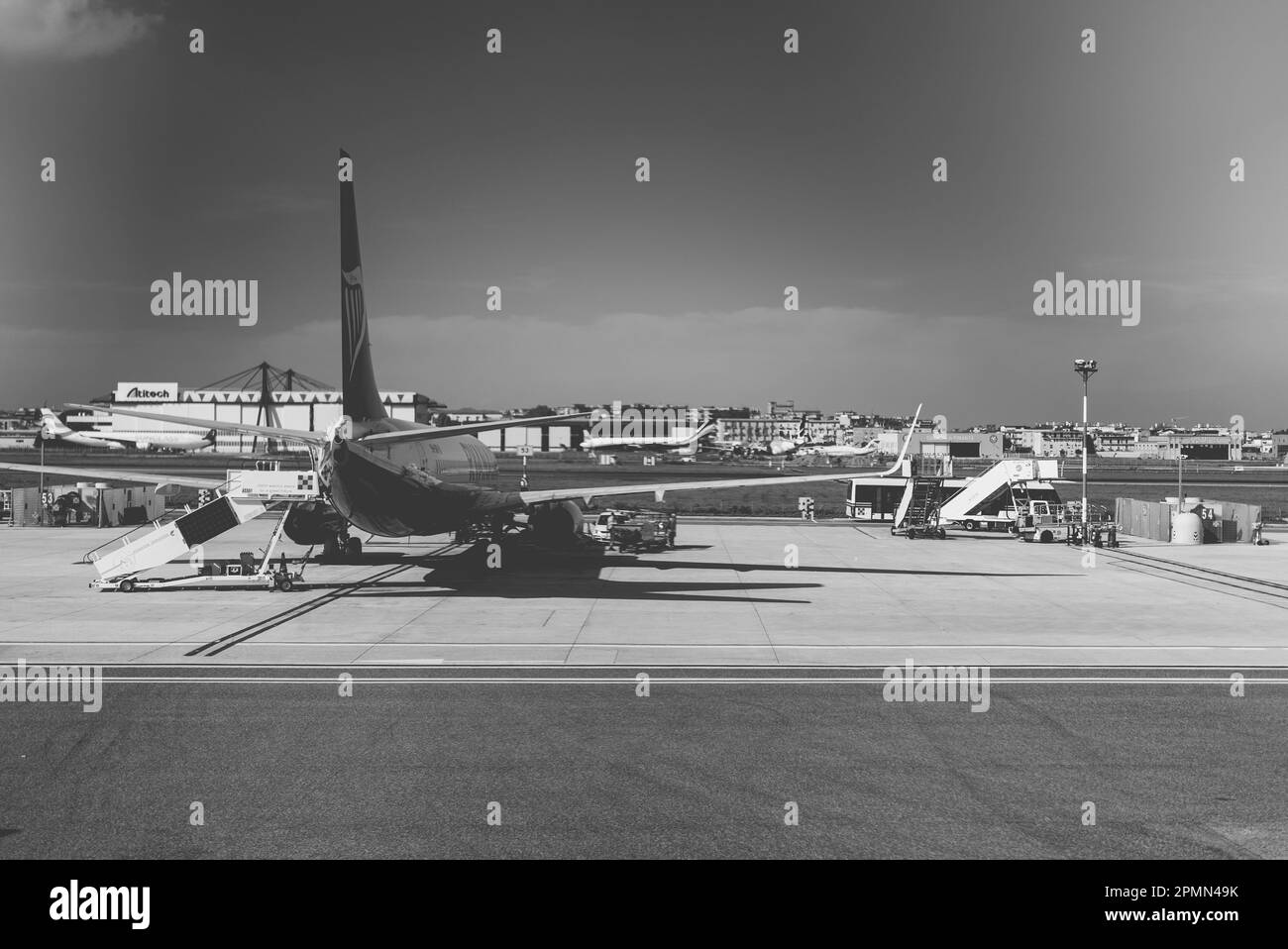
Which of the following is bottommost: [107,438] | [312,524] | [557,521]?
[557,521]

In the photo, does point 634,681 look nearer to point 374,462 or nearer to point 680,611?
point 680,611

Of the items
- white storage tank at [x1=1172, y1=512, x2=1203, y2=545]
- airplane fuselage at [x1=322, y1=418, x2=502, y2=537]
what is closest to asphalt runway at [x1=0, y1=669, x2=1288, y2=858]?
airplane fuselage at [x1=322, y1=418, x2=502, y2=537]

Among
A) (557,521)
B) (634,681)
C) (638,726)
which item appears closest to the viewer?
(638,726)

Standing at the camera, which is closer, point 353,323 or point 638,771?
point 638,771

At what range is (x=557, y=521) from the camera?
4691 cm

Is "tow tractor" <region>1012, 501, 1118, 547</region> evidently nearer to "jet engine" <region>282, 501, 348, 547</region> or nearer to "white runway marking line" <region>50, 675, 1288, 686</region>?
"white runway marking line" <region>50, 675, 1288, 686</region>

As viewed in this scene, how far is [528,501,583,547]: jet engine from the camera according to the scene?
46.7 metres

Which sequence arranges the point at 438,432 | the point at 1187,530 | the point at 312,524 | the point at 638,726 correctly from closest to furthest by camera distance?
1. the point at 638,726
2. the point at 438,432
3. the point at 312,524
4. the point at 1187,530

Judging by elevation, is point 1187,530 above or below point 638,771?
below

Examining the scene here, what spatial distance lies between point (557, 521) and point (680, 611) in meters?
16.7

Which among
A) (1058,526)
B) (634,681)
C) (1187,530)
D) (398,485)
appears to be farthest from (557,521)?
(1187,530)

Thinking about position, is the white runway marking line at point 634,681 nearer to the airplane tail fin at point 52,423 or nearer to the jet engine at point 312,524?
the jet engine at point 312,524
